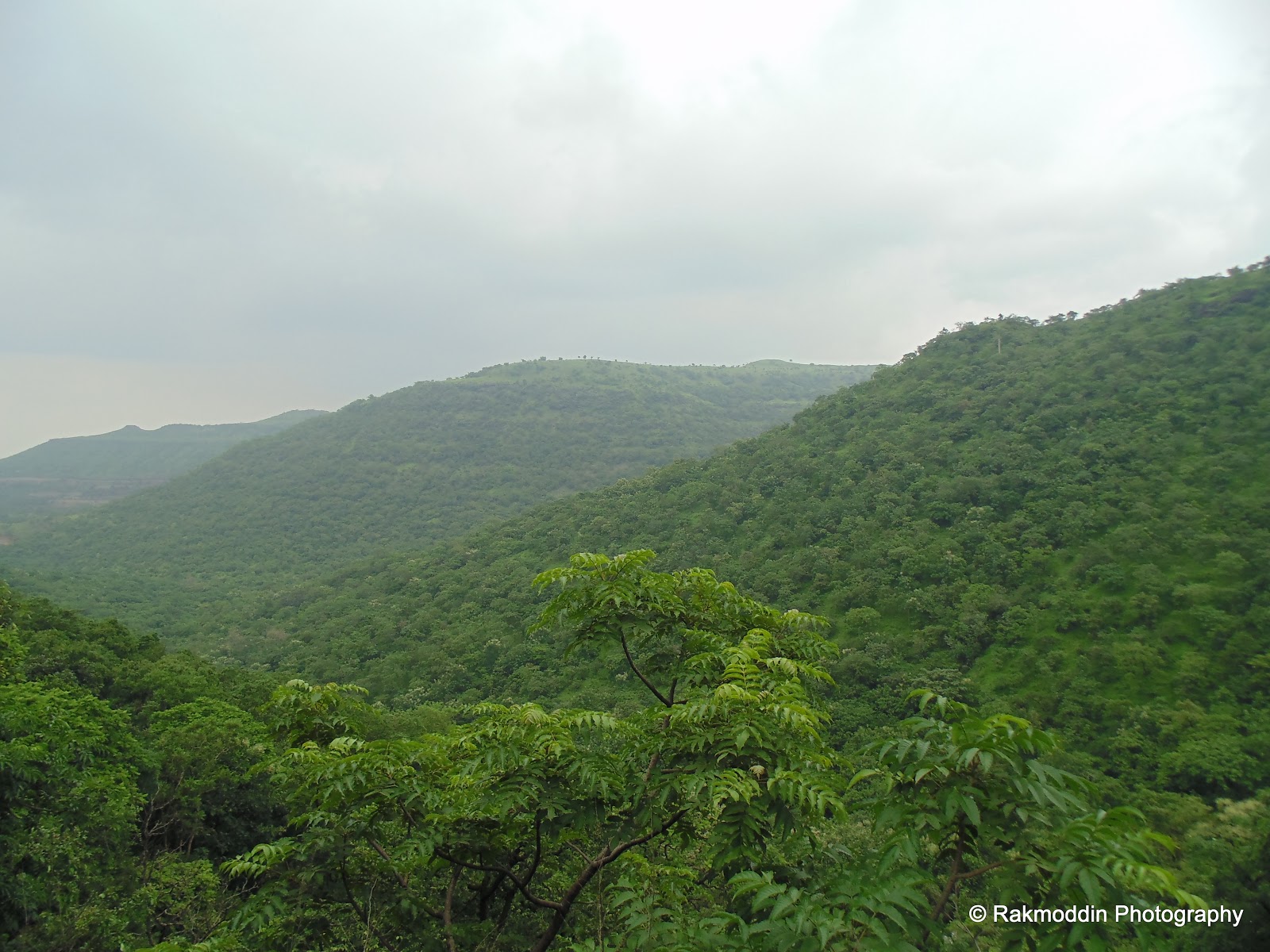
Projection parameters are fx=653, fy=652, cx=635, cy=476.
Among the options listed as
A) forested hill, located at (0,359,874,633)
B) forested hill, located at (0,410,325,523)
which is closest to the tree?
forested hill, located at (0,359,874,633)

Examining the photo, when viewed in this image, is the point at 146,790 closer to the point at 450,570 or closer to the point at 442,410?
the point at 450,570

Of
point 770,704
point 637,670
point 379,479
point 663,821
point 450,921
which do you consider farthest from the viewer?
point 379,479

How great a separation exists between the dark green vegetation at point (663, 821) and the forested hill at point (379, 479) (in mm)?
65872

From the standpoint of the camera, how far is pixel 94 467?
168875 millimetres

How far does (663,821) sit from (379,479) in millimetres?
118301

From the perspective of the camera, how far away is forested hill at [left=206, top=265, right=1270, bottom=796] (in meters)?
23.8

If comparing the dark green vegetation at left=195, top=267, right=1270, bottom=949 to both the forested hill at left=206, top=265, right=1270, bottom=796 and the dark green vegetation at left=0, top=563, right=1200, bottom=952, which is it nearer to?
the forested hill at left=206, top=265, right=1270, bottom=796

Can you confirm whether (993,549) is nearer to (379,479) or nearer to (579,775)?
(579,775)

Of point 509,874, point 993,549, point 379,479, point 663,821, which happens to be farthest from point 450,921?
point 379,479

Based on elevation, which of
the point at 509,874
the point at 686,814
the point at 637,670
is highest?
the point at 637,670

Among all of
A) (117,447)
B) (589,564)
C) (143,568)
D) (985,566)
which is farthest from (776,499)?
(117,447)

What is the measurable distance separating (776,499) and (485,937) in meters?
43.6

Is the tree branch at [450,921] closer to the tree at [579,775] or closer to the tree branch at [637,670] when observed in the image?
the tree at [579,775]

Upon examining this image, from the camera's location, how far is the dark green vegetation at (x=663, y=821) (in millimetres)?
2623
